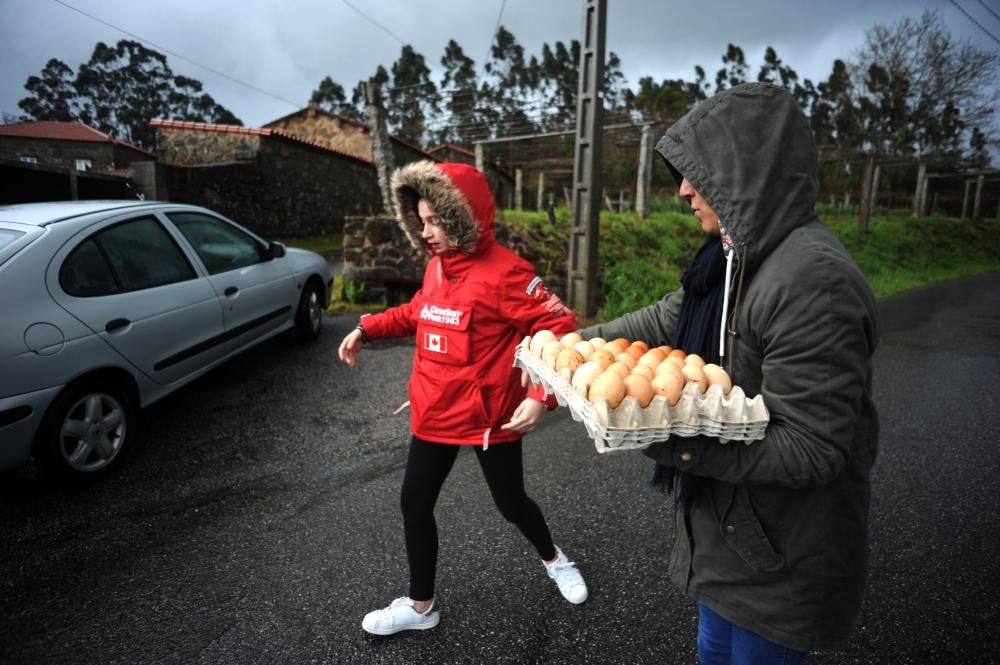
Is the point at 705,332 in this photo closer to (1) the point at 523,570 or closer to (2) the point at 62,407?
(1) the point at 523,570

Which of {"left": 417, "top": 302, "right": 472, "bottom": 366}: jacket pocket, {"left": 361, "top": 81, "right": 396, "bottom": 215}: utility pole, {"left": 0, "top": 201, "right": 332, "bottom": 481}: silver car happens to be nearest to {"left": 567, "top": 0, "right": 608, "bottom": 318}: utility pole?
{"left": 361, "top": 81, "right": 396, "bottom": 215}: utility pole

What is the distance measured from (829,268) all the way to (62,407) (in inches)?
163

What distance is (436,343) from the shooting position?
2.23 meters

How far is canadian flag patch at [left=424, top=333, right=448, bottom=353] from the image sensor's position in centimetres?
221

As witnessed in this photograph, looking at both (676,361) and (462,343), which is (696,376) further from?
(462,343)

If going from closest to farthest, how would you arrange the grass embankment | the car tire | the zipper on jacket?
the zipper on jacket
the car tire
the grass embankment

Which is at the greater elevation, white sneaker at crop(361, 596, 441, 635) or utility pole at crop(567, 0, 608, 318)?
utility pole at crop(567, 0, 608, 318)

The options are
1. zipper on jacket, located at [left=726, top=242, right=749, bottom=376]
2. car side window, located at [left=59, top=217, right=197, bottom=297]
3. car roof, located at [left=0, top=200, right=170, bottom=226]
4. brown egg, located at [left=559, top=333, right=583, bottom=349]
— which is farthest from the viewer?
car roof, located at [left=0, top=200, right=170, bottom=226]

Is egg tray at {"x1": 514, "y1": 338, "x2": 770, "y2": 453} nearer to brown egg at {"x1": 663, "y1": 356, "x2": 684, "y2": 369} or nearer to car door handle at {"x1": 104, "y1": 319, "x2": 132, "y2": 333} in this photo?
brown egg at {"x1": 663, "y1": 356, "x2": 684, "y2": 369}

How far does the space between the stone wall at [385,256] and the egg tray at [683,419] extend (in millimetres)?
7721

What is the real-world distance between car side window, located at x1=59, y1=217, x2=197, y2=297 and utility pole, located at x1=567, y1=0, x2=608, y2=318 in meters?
5.16

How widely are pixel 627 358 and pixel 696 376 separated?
0.82ft

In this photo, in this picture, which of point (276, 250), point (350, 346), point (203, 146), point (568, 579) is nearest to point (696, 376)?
point (350, 346)

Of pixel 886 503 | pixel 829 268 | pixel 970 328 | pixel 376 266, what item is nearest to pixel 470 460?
pixel 886 503
